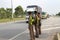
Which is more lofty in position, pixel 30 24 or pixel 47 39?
pixel 30 24

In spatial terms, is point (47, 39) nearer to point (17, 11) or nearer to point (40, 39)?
point (40, 39)

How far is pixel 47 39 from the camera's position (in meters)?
16.6

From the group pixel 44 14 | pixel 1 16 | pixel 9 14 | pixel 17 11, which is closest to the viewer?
pixel 44 14

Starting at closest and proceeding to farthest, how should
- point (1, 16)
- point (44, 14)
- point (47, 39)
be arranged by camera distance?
point (47, 39), point (44, 14), point (1, 16)

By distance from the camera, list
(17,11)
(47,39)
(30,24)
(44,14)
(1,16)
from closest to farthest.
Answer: (30,24)
(47,39)
(44,14)
(1,16)
(17,11)

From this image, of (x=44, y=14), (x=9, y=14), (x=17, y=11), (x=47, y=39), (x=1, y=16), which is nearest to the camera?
(x=47, y=39)

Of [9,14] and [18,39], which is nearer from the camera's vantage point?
[18,39]

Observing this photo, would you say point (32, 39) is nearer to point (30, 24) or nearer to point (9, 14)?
point (30, 24)

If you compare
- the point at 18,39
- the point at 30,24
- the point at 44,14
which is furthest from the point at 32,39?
the point at 44,14

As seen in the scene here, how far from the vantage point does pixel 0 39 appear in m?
17.6

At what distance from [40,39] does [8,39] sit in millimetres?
2251

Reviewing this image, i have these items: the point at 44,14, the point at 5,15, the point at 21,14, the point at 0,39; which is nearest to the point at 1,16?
the point at 5,15

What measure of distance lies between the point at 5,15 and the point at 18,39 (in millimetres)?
66655

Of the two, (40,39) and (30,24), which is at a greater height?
(30,24)
